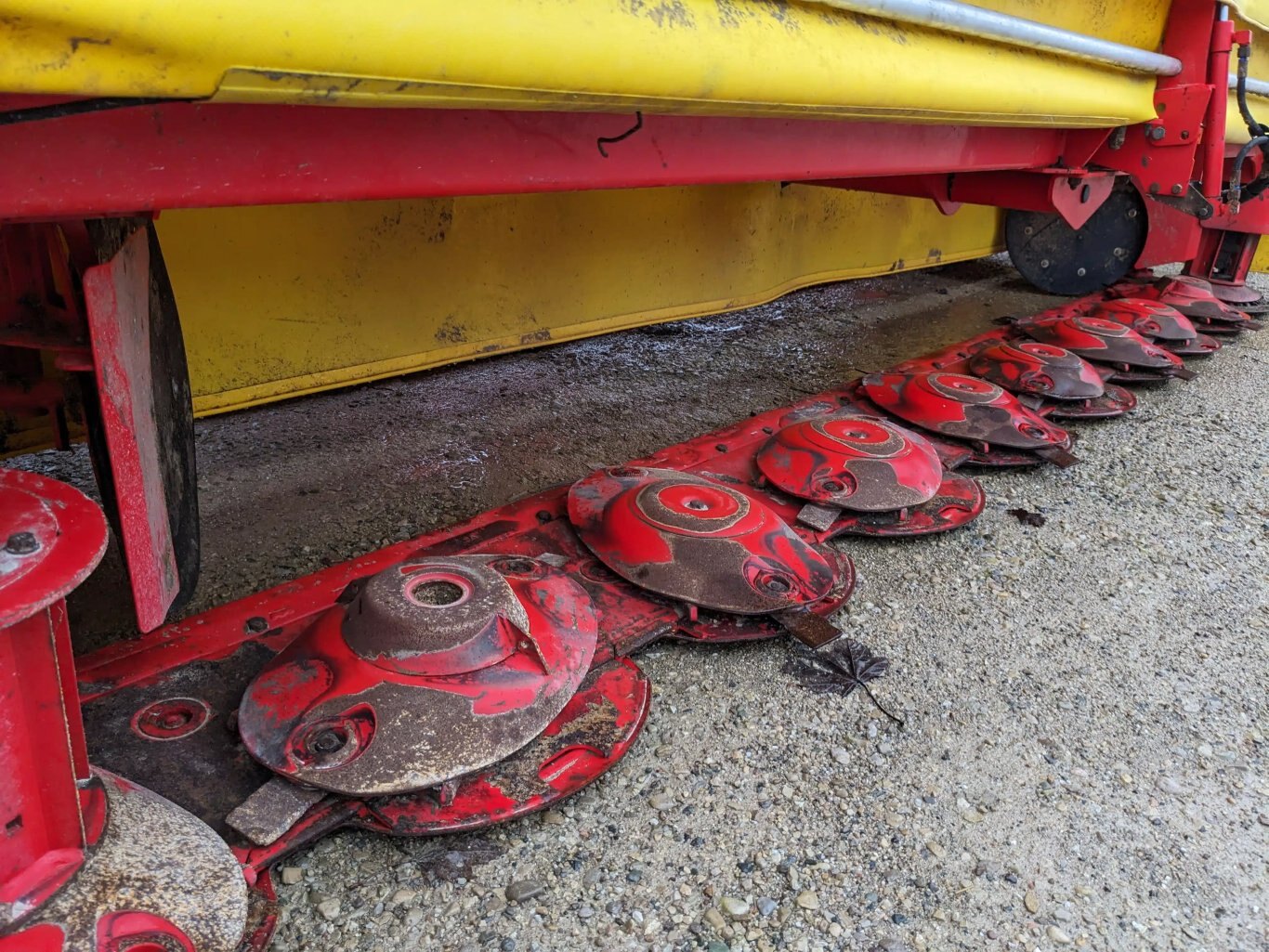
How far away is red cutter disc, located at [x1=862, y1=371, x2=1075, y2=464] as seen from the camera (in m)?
2.22

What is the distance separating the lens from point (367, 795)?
3.41 ft

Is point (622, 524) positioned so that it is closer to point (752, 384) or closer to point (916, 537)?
point (916, 537)

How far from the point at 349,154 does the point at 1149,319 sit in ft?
10.2

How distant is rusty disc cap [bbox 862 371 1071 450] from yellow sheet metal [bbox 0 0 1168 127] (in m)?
0.76

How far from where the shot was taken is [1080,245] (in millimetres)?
3820

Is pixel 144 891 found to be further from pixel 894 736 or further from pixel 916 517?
pixel 916 517

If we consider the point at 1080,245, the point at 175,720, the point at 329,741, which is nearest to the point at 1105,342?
the point at 1080,245

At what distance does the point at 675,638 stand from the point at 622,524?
0.23 meters

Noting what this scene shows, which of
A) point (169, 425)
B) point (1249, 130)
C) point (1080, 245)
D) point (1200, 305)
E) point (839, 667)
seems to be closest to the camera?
point (169, 425)

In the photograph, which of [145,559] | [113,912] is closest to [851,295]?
[145,559]

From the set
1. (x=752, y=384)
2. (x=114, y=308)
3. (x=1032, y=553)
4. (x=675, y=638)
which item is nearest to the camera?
(x=114, y=308)

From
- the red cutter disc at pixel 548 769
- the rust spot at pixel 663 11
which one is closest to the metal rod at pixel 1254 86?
the rust spot at pixel 663 11

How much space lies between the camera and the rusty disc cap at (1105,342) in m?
2.83

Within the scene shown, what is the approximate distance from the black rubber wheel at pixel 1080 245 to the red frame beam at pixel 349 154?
2698mm
